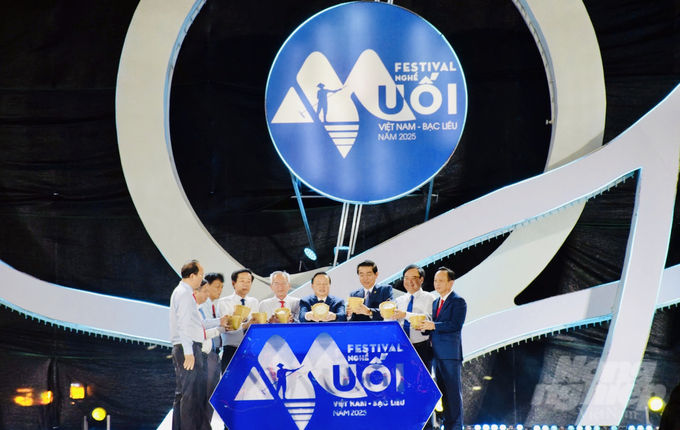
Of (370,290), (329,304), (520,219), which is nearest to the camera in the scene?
(329,304)

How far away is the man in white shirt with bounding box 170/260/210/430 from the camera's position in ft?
13.0

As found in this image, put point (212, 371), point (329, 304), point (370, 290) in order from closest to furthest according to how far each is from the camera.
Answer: point (212, 371)
point (329, 304)
point (370, 290)

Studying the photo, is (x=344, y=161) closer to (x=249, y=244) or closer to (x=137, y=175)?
(x=249, y=244)

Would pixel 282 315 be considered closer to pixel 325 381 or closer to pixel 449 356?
pixel 325 381

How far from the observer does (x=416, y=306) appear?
4.48 metres

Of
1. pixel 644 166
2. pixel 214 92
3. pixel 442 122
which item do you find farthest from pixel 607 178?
pixel 214 92

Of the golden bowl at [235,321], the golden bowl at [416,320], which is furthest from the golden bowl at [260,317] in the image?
the golden bowl at [416,320]

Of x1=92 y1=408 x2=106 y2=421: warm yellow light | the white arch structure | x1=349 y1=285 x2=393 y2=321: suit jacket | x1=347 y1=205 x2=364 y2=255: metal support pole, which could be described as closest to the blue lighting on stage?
x1=347 y1=205 x2=364 y2=255: metal support pole

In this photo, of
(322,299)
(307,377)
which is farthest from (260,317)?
(322,299)

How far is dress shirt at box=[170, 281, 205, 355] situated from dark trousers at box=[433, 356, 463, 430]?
4.88ft

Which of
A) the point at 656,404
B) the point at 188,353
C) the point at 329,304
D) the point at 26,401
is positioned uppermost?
the point at 329,304

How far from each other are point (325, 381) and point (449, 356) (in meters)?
1.01

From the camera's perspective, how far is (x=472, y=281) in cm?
515

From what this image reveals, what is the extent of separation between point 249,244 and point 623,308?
2.95m
